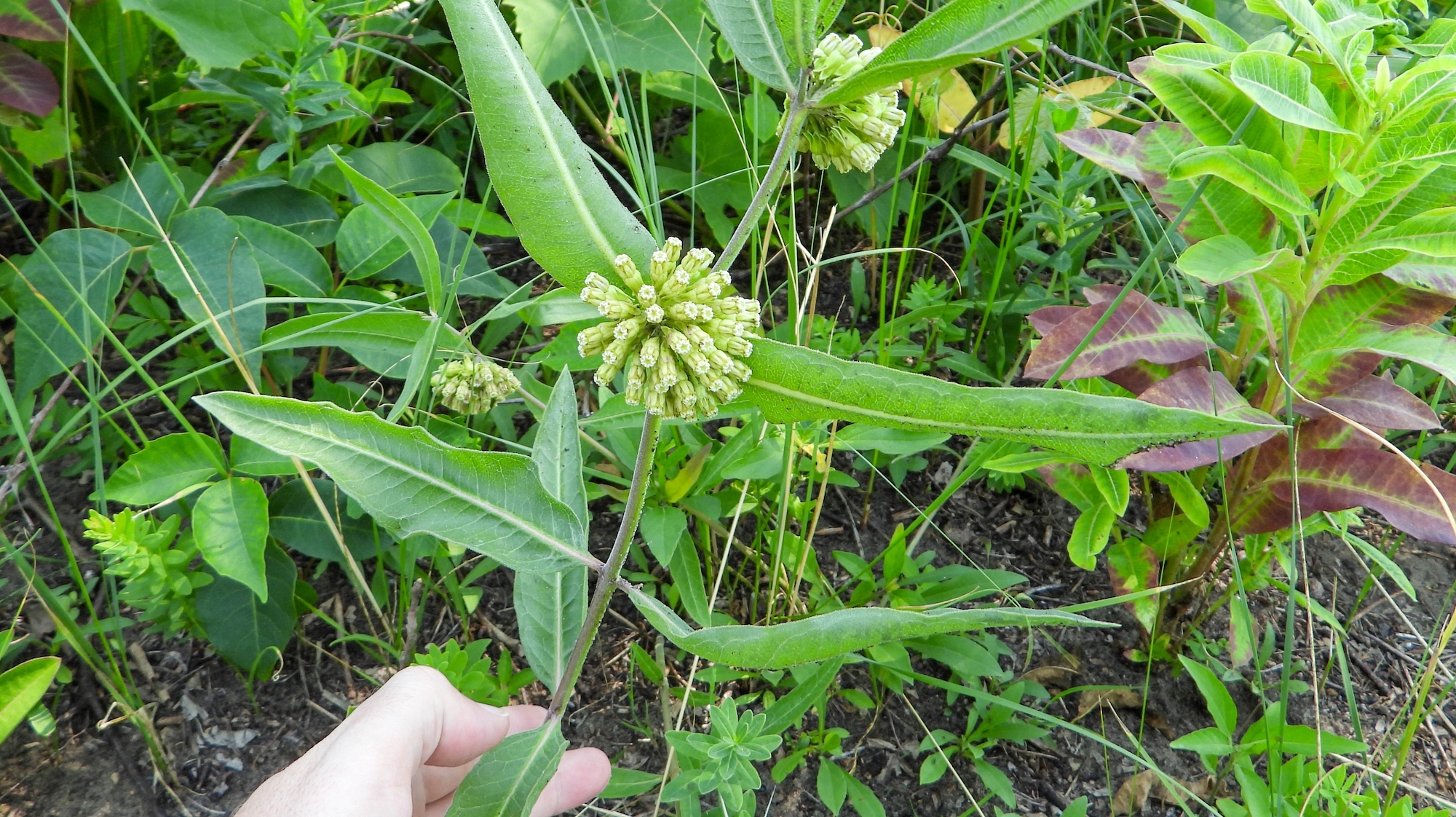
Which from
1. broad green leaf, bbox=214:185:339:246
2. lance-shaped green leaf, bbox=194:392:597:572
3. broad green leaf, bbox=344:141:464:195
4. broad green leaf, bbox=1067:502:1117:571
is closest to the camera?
lance-shaped green leaf, bbox=194:392:597:572

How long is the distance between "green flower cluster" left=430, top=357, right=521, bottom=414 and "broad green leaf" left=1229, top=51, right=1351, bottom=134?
1.49 m

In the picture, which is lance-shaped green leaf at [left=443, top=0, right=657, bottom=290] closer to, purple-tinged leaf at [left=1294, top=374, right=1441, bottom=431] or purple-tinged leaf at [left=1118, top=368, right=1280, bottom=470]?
purple-tinged leaf at [left=1118, top=368, right=1280, bottom=470]

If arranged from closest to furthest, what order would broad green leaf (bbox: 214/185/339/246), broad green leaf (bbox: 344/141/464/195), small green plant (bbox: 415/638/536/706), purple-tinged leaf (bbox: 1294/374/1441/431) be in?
purple-tinged leaf (bbox: 1294/374/1441/431), small green plant (bbox: 415/638/536/706), broad green leaf (bbox: 214/185/339/246), broad green leaf (bbox: 344/141/464/195)

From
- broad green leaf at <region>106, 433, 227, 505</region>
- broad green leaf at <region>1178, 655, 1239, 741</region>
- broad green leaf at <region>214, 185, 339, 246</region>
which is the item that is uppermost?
broad green leaf at <region>214, 185, 339, 246</region>

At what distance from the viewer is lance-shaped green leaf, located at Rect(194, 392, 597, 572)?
117cm

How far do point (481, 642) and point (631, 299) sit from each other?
4.00 ft

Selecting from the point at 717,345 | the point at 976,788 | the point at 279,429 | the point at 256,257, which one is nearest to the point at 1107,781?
the point at 976,788

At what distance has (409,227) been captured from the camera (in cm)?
156

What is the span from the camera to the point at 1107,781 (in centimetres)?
215

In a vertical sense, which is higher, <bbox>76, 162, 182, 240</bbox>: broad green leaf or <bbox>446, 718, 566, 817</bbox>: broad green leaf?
<bbox>76, 162, 182, 240</bbox>: broad green leaf

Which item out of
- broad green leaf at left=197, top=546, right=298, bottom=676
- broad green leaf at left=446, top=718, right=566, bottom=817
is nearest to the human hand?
broad green leaf at left=446, top=718, right=566, bottom=817

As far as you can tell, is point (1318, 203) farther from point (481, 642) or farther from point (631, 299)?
point (481, 642)

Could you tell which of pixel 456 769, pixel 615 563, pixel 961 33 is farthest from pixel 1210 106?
pixel 456 769

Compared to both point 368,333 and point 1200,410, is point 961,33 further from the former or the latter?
point 368,333
